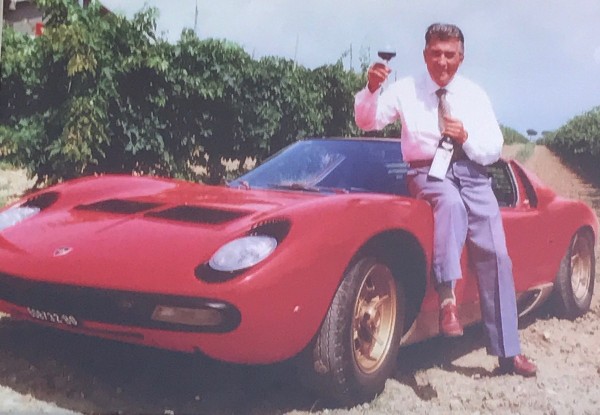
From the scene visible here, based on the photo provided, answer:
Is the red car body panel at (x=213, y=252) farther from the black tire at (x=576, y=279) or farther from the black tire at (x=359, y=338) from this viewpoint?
the black tire at (x=576, y=279)

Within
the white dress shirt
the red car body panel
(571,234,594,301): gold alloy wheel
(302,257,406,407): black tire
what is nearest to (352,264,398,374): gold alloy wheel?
(302,257,406,407): black tire

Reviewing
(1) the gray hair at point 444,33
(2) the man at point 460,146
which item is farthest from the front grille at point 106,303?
(1) the gray hair at point 444,33

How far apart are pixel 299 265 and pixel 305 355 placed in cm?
26

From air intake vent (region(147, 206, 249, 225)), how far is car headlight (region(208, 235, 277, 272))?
0.45 feet

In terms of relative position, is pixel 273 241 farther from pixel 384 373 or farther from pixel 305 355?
pixel 384 373

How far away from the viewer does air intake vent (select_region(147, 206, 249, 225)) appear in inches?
72.7

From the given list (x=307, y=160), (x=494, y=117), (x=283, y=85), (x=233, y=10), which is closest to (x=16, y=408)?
(x=307, y=160)

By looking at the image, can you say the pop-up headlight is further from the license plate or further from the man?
the man

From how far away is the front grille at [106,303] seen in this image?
1.62 meters

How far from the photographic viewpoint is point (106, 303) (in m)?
1.69

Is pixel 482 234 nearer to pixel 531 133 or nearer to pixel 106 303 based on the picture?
pixel 531 133

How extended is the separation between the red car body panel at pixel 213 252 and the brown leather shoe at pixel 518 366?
1.07 ft

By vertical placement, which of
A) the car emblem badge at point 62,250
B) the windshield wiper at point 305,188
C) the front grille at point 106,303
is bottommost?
the front grille at point 106,303

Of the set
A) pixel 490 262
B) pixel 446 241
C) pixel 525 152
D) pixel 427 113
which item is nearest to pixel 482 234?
pixel 490 262
